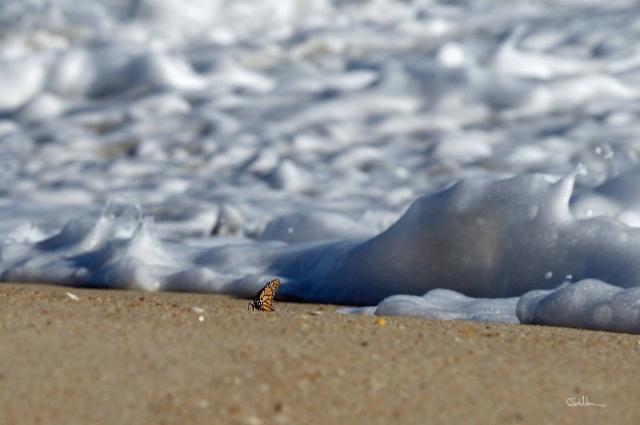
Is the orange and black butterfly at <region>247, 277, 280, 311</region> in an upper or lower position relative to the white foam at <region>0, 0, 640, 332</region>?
lower

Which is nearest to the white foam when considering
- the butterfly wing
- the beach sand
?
the butterfly wing

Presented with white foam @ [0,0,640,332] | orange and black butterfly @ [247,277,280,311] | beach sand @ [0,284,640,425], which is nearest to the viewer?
beach sand @ [0,284,640,425]

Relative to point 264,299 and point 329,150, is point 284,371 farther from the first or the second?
point 329,150

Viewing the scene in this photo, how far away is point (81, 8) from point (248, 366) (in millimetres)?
6905

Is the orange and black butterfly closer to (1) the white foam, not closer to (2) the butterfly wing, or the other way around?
(2) the butterfly wing

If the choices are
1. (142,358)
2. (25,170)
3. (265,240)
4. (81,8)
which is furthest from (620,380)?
(81,8)

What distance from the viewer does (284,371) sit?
1.48 metres

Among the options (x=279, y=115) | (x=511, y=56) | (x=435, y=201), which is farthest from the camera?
(x=511, y=56)

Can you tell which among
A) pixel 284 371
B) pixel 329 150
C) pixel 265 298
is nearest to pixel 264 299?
pixel 265 298

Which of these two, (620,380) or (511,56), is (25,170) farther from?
(620,380)

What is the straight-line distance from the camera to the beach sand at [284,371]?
1.34 metres

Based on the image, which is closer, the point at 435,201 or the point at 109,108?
the point at 435,201

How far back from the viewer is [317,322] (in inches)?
74.5

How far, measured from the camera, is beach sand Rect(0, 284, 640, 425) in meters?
1.34
